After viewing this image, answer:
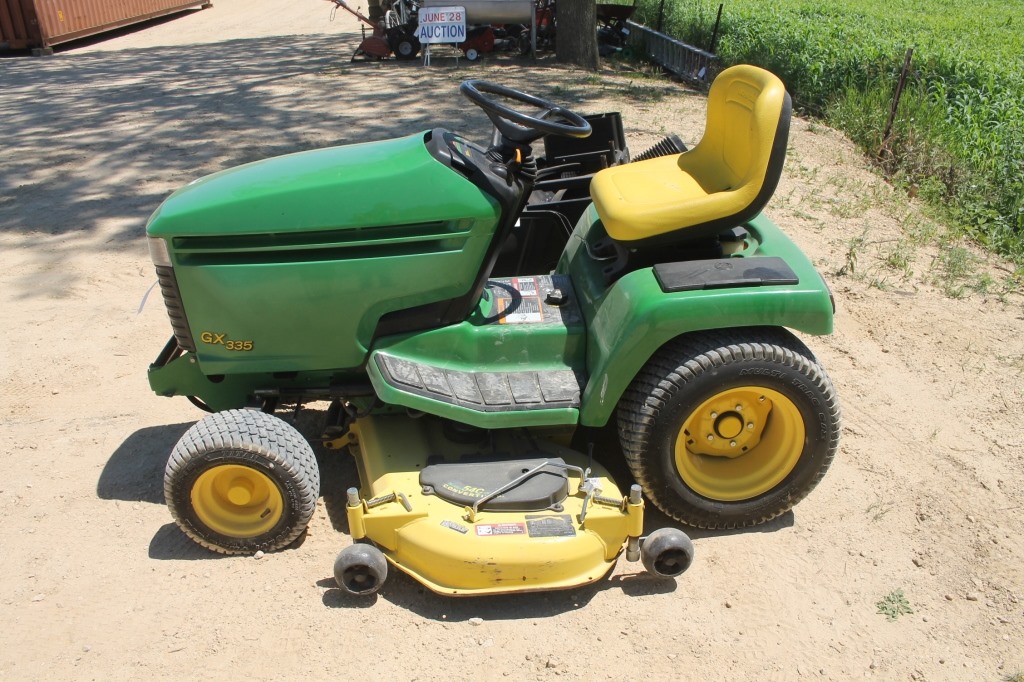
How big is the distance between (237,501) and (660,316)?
1.58 metres

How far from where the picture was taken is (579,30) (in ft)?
37.7

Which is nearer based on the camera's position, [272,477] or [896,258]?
[272,477]

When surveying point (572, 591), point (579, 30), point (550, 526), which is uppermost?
point (579, 30)

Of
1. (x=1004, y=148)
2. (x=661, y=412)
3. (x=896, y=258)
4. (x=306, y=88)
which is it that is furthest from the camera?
(x=306, y=88)

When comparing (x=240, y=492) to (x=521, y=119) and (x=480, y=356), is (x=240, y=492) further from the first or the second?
(x=521, y=119)

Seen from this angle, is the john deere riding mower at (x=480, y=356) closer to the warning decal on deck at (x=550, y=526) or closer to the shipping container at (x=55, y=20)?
the warning decal on deck at (x=550, y=526)

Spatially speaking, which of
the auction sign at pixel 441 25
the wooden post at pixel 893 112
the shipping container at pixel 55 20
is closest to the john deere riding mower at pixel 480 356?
the wooden post at pixel 893 112

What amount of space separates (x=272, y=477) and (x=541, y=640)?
3.41 feet

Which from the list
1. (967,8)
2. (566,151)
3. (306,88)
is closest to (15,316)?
(566,151)

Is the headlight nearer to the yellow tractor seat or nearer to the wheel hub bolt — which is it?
the wheel hub bolt

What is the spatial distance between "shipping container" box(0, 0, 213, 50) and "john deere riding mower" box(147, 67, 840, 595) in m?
12.9

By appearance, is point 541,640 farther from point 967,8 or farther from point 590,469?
point 967,8

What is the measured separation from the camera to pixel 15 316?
4719 mm

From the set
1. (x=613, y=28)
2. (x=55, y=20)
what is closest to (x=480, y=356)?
(x=613, y=28)
